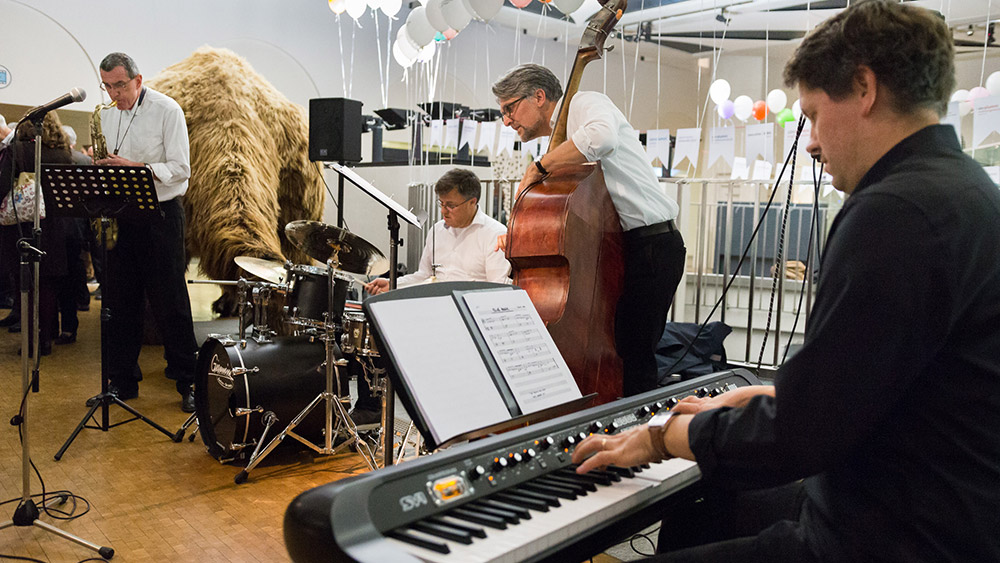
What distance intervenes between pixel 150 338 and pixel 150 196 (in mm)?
2967

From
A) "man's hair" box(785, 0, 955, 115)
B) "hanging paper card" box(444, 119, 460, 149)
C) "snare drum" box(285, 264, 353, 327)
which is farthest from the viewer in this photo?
"hanging paper card" box(444, 119, 460, 149)

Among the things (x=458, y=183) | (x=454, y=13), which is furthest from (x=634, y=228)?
(x=454, y=13)

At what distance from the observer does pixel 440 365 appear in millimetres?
1405

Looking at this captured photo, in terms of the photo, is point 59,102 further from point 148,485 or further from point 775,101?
point 775,101

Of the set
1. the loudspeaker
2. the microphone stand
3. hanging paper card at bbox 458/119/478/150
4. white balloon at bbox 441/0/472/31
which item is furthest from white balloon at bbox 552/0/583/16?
the microphone stand

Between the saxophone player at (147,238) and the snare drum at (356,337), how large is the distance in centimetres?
141

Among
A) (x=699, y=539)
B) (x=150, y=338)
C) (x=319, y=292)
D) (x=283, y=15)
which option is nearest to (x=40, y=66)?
(x=283, y=15)

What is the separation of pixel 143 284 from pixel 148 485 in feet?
5.12

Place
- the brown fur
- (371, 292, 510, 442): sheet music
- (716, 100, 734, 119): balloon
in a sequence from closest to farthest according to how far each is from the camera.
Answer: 1. (371, 292, 510, 442): sheet music
2. the brown fur
3. (716, 100, 734, 119): balloon

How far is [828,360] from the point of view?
3.29 feet

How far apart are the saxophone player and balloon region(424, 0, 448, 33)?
2038 millimetres

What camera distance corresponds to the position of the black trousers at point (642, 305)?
2766 mm

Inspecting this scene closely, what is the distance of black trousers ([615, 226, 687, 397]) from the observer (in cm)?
277

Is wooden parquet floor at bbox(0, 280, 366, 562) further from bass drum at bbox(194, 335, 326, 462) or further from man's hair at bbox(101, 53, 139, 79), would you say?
man's hair at bbox(101, 53, 139, 79)
